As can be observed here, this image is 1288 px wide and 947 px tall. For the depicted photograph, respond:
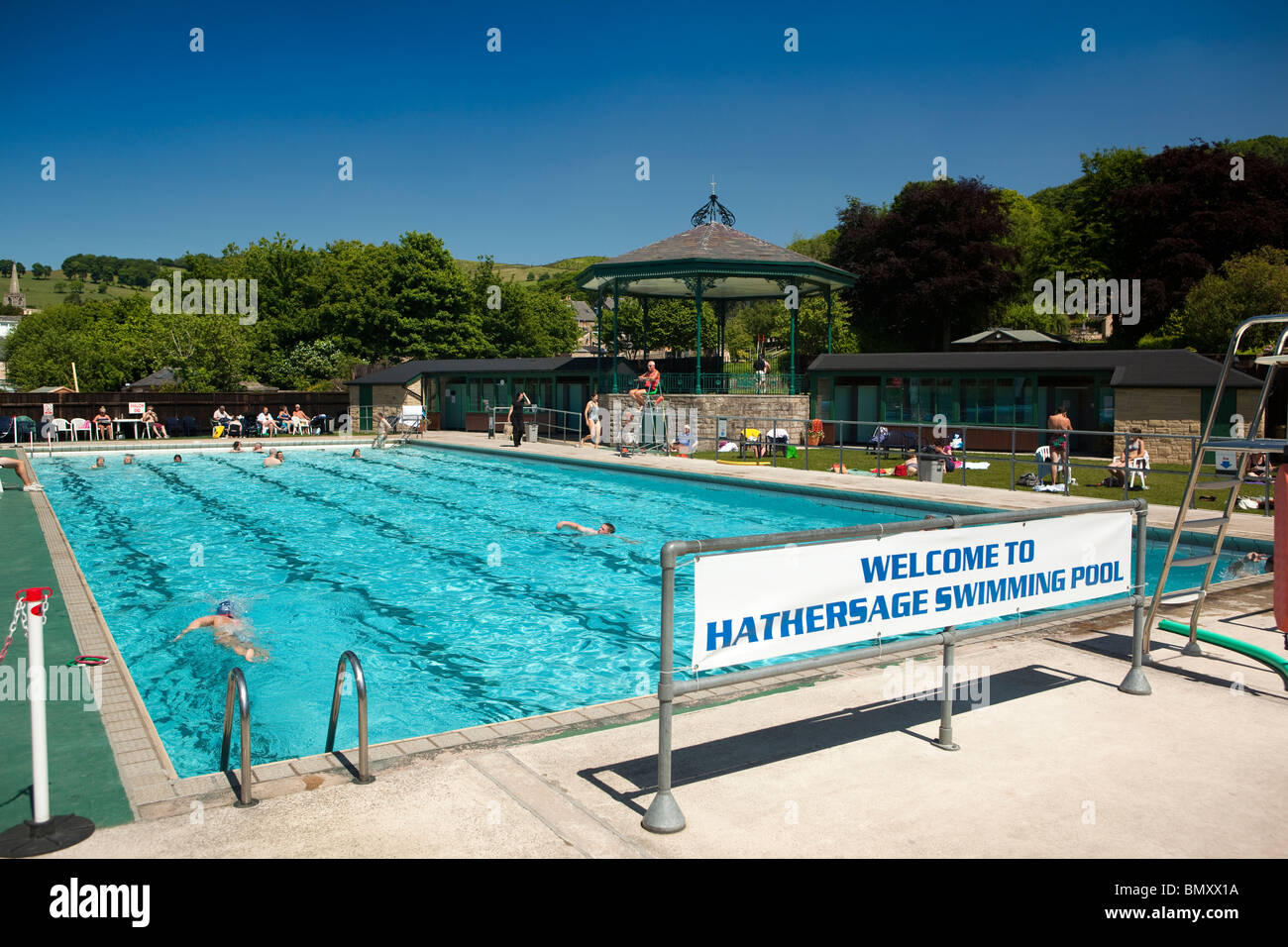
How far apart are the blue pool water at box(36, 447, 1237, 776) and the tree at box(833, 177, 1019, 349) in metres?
30.0

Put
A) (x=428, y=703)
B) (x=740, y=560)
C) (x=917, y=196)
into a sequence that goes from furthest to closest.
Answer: (x=917, y=196), (x=428, y=703), (x=740, y=560)

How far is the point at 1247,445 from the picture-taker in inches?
224

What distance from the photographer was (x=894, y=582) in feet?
15.6

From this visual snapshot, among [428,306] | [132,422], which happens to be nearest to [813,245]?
[428,306]

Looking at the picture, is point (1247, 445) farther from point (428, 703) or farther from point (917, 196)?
point (917, 196)

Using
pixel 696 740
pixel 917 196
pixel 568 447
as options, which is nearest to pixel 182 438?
pixel 568 447

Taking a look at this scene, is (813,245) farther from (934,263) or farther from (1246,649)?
(1246,649)

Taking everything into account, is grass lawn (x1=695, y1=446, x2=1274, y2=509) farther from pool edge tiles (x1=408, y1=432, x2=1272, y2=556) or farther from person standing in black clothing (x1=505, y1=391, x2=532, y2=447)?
person standing in black clothing (x1=505, y1=391, x2=532, y2=447)

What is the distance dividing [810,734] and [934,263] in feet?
150

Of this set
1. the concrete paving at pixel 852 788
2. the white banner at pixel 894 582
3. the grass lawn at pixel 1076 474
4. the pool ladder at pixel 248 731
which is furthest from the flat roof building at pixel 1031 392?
the pool ladder at pixel 248 731

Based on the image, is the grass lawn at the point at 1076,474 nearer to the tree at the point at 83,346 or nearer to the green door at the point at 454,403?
the green door at the point at 454,403

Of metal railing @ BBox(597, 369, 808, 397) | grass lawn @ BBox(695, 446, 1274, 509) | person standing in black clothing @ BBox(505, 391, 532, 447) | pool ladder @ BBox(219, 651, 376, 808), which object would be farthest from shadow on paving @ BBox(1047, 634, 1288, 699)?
person standing in black clothing @ BBox(505, 391, 532, 447)
